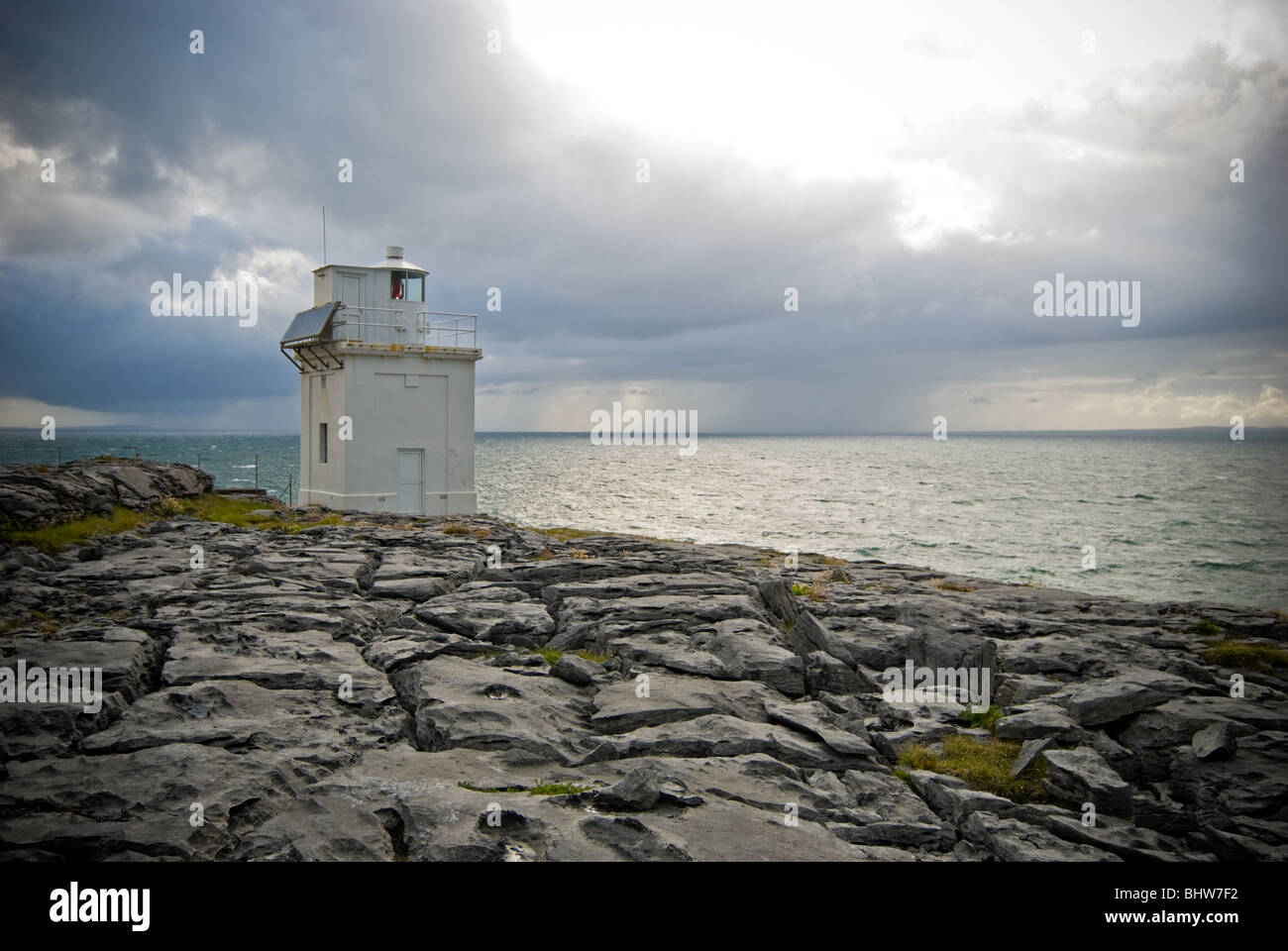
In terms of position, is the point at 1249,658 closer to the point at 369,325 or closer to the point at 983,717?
the point at 983,717

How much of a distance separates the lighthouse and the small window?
0.15 ft

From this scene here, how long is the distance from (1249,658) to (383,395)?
32.3 m

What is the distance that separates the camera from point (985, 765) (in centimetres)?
1109

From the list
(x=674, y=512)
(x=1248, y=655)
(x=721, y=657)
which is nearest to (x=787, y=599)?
(x=721, y=657)

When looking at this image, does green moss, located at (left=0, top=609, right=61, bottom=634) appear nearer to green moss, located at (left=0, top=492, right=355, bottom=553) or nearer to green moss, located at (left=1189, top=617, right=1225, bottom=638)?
green moss, located at (left=0, top=492, right=355, bottom=553)

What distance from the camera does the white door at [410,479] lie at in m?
38.4

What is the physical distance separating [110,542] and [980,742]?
20938 millimetres

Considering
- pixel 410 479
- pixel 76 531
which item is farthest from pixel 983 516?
pixel 76 531

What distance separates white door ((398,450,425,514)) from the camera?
126 ft

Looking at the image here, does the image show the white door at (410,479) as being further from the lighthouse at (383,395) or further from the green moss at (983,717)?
the green moss at (983,717)

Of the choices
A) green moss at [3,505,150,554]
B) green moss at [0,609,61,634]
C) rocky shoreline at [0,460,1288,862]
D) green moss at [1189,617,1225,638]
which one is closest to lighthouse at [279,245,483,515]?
green moss at [3,505,150,554]

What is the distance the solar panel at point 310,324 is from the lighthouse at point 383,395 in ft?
0.21
